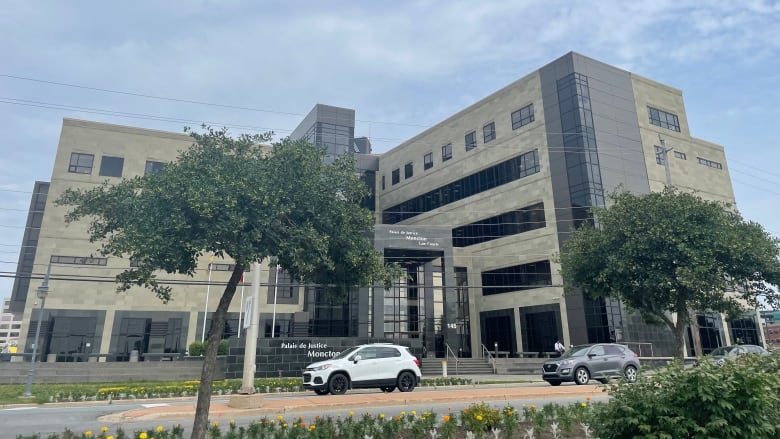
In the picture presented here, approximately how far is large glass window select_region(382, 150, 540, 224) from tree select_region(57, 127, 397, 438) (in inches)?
1387

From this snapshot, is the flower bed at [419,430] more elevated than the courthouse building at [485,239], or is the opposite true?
the courthouse building at [485,239]

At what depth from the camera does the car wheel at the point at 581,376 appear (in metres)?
19.9

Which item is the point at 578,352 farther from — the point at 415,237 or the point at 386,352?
the point at 415,237

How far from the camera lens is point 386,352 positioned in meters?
18.4

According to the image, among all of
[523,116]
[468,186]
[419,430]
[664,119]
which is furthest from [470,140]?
[419,430]

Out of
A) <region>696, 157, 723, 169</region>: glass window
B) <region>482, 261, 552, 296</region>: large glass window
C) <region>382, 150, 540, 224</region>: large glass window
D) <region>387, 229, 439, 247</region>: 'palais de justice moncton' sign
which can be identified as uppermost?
<region>696, 157, 723, 169</region>: glass window

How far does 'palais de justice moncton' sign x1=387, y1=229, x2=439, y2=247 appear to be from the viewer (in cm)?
3834

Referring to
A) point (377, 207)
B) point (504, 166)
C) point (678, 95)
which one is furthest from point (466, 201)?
point (678, 95)

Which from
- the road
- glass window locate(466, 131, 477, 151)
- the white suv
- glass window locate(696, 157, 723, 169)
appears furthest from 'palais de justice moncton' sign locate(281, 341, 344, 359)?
glass window locate(696, 157, 723, 169)

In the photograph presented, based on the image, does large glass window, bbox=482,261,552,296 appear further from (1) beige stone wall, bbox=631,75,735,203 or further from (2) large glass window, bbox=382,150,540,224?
(1) beige stone wall, bbox=631,75,735,203

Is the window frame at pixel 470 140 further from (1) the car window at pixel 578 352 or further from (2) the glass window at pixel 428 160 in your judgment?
(1) the car window at pixel 578 352

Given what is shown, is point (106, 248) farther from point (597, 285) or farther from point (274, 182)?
point (597, 285)

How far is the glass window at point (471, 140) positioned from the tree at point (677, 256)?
2530 cm

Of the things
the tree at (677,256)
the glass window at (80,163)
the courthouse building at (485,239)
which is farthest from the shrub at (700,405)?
the glass window at (80,163)
